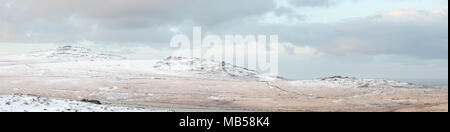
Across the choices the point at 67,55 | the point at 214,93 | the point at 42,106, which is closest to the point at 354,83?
the point at 214,93

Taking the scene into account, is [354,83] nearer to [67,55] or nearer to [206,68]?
[206,68]

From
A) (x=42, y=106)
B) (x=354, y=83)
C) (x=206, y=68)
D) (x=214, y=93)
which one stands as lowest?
(x=214, y=93)

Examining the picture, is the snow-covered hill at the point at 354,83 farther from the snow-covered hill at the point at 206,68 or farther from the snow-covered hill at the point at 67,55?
the snow-covered hill at the point at 67,55

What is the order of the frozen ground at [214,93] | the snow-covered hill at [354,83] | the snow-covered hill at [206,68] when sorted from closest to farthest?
1. the frozen ground at [214,93]
2. the snow-covered hill at [354,83]
3. the snow-covered hill at [206,68]

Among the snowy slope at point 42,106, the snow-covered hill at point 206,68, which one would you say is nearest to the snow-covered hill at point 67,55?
the snow-covered hill at point 206,68

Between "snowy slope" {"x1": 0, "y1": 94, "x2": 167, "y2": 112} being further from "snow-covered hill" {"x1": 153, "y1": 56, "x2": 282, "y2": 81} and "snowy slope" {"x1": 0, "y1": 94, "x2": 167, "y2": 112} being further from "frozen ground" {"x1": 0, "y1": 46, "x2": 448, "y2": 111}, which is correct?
"snow-covered hill" {"x1": 153, "y1": 56, "x2": 282, "y2": 81}

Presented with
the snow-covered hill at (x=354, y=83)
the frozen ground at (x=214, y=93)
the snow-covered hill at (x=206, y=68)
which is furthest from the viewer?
the snow-covered hill at (x=206, y=68)

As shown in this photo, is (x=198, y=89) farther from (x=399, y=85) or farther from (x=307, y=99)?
(x=399, y=85)

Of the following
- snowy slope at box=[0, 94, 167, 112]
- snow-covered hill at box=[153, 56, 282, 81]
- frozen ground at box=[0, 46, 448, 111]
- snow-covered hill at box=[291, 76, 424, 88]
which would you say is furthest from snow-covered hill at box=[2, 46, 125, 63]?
snowy slope at box=[0, 94, 167, 112]

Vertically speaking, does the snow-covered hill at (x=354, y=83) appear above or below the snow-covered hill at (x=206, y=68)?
below

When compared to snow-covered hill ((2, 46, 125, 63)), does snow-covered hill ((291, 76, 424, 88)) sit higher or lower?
lower
